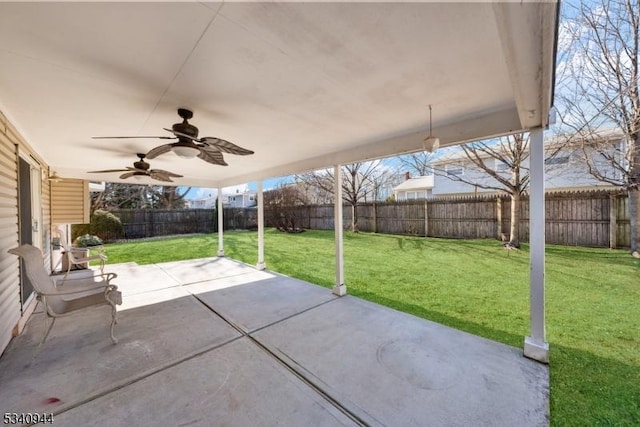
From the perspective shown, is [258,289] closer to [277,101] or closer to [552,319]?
[277,101]

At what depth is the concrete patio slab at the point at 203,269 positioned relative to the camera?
547 cm

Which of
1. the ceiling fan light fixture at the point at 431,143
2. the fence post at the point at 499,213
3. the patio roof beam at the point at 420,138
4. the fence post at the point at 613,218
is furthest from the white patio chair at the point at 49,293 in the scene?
the fence post at the point at 613,218

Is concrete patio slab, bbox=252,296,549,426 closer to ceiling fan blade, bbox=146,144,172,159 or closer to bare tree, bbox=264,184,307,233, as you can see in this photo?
ceiling fan blade, bbox=146,144,172,159

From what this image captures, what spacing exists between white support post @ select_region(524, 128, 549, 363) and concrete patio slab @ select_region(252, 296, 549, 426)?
0.59ft

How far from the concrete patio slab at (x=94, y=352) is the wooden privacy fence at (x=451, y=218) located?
8.87m

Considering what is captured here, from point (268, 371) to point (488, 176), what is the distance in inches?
420

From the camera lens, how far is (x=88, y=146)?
397cm

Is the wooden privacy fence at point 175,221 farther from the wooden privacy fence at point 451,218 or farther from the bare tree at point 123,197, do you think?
the bare tree at point 123,197

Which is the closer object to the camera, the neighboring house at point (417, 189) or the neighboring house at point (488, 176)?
the neighboring house at point (488, 176)

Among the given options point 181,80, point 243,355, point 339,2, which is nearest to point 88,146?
point 181,80

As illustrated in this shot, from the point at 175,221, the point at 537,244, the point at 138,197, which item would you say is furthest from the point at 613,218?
the point at 138,197

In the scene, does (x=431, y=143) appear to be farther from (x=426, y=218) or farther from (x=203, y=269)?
(x=426, y=218)

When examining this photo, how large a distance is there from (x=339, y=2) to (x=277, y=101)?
4.12ft

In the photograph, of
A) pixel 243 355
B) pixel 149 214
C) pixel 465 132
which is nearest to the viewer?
pixel 243 355
